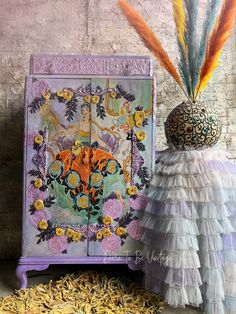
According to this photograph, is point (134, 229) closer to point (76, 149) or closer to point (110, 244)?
point (110, 244)

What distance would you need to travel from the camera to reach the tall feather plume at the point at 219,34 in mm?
1836

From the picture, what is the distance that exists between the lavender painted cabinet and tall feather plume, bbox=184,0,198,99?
24cm

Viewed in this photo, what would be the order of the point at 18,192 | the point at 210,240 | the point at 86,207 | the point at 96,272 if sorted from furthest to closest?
the point at 18,192 → the point at 96,272 → the point at 86,207 → the point at 210,240

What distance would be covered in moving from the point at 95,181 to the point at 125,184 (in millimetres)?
168

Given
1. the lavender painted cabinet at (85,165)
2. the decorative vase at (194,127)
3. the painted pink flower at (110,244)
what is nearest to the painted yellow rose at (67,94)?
the lavender painted cabinet at (85,165)

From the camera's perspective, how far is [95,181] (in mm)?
1942

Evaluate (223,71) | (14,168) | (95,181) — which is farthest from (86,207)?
(223,71)

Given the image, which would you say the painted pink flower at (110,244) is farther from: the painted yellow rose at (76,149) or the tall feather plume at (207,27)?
the tall feather plume at (207,27)

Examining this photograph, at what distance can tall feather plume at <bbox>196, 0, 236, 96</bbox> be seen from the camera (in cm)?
184

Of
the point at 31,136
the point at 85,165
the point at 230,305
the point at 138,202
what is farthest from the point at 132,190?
the point at 230,305

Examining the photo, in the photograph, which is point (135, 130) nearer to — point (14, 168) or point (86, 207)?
point (86, 207)

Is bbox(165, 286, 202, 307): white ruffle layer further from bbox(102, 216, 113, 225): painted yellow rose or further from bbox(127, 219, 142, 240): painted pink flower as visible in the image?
bbox(102, 216, 113, 225): painted yellow rose

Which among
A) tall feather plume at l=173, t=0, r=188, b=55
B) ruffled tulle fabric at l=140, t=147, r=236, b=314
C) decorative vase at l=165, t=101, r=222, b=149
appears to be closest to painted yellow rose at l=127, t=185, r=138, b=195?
ruffled tulle fabric at l=140, t=147, r=236, b=314

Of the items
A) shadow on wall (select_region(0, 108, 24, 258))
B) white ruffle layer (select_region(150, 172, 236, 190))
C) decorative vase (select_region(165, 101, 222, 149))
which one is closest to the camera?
white ruffle layer (select_region(150, 172, 236, 190))
